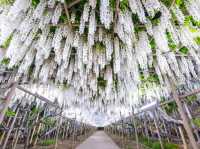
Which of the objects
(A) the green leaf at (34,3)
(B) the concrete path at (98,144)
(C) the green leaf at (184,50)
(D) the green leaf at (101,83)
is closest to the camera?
(A) the green leaf at (34,3)

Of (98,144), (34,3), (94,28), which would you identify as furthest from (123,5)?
(98,144)

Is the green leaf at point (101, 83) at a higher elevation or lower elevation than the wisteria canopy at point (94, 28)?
higher

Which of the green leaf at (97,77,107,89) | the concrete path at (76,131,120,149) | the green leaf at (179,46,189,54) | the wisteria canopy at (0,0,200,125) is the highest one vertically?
the green leaf at (179,46,189,54)

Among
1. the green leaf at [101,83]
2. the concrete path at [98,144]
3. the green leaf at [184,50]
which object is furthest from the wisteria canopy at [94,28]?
the concrete path at [98,144]

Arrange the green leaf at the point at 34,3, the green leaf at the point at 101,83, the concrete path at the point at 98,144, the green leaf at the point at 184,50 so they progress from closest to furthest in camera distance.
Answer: the green leaf at the point at 34,3
the green leaf at the point at 184,50
the green leaf at the point at 101,83
the concrete path at the point at 98,144

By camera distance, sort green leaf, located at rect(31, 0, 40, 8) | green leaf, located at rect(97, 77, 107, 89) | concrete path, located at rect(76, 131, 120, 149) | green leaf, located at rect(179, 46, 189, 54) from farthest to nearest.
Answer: concrete path, located at rect(76, 131, 120, 149) < green leaf, located at rect(97, 77, 107, 89) < green leaf, located at rect(179, 46, 189, 54) < green leaf, located at rect(31, 0, 40, 8)

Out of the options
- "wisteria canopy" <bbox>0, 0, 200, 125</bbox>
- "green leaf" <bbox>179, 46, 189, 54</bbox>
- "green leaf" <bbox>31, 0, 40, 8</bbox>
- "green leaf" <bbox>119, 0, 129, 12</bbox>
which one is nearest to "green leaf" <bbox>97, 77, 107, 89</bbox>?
"wisteria canopy" <bbox>0, 0, 200, 125</bbox>

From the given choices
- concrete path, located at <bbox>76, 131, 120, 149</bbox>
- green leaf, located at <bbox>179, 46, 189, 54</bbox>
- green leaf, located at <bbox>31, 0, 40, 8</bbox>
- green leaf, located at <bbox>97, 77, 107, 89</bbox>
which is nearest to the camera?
green leaf, located at <bbox>31, 0, 40, 8</bbox>

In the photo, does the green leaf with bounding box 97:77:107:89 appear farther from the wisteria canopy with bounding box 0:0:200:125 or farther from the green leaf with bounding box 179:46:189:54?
the green leaf with bounding box 179:46:189:54

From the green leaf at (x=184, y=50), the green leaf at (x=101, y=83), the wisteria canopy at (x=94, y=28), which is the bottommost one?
the wisteria canopy at (x=94, y=28)

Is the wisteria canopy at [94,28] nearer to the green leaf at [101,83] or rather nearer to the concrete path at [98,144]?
the green leaf at [101,83]

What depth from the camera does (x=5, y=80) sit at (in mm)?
4641

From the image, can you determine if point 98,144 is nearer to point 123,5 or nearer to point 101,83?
point 101,83

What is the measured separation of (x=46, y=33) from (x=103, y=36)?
930 mm
